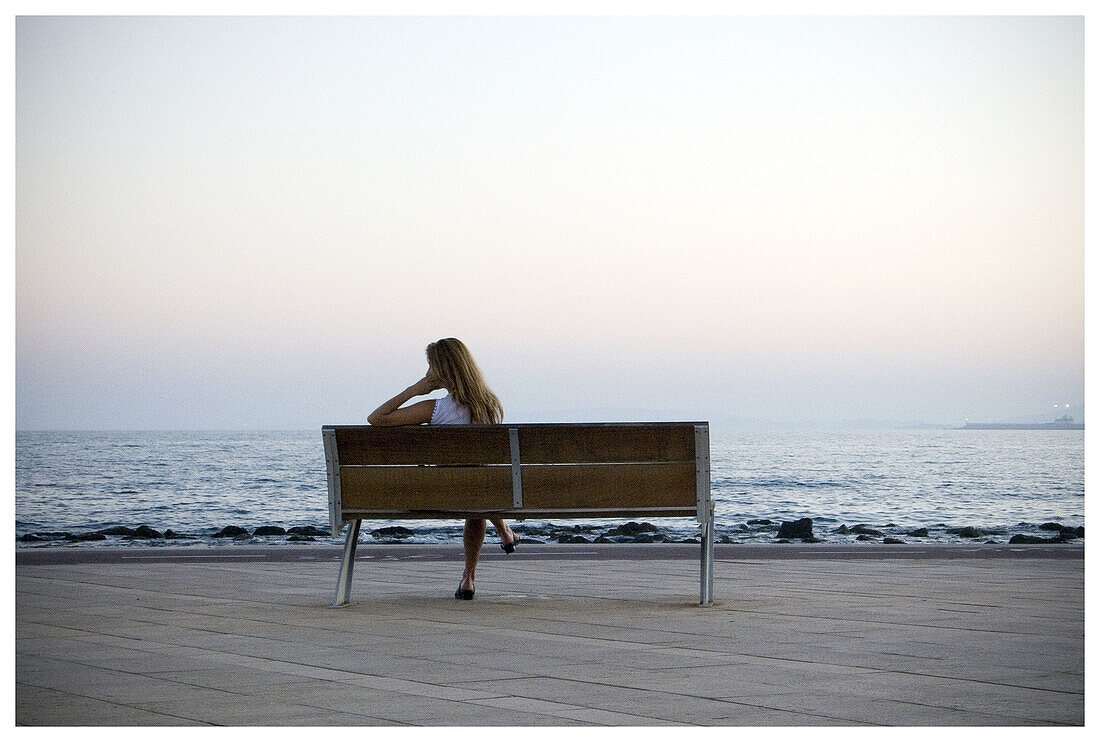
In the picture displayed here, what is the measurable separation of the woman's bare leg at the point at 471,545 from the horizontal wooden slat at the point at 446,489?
55cm

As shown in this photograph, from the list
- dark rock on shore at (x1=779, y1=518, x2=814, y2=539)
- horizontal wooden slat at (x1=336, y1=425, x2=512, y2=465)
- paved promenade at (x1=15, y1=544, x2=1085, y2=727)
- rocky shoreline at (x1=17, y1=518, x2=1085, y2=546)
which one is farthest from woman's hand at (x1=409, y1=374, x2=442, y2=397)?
dark rock on shore at (x1=779, y1=518, x2=814, y2=539)

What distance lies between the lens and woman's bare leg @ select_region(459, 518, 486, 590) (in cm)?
805

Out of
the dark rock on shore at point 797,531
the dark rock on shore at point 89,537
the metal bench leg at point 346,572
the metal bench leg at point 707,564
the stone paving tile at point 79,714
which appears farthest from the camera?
the dark rock on shore at point 797,531

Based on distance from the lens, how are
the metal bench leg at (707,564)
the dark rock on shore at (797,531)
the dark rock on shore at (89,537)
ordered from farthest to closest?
1. the dark rock on shore at (797,531)
2. the dark rock on shore at (89,537)
3. the metal bench leg at (707,564)

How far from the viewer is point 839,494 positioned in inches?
1946

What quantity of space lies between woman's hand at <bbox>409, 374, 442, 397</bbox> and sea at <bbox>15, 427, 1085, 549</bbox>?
10613mm

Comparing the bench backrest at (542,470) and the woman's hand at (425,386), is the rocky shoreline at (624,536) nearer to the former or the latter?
the woman's hand at (425,386)

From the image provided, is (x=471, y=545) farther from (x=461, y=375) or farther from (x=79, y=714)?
(x=79, y=714)

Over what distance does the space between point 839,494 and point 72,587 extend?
141 ft

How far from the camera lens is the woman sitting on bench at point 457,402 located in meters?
7.91

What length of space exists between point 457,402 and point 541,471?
82 centimetres

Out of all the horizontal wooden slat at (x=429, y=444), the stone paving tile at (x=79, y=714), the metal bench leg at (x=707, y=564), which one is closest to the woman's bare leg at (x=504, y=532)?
the horizontal wooden slat at (x=429, y=444)
